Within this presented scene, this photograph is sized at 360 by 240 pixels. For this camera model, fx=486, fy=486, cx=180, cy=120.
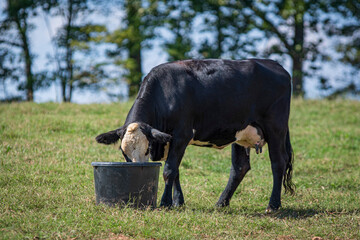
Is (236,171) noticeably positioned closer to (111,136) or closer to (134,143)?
(134,143)

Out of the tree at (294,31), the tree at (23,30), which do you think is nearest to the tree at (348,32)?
the tree at (294,31)

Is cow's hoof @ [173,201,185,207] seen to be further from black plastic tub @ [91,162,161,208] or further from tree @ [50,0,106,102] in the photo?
tree @ [50,0,106,102]

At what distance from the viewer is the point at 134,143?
6594mm

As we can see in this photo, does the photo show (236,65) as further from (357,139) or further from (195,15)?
(195,15)

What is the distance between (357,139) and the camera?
14.0 metres

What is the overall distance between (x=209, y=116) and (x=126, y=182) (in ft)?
5.98

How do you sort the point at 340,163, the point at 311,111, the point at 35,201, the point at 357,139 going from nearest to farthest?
1. the point at 35,201
2. the point at 340,163
3. the point at 357,139
4. the point at 311,111

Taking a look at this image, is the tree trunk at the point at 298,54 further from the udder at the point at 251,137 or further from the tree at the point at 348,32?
the udder at the point at 251,137

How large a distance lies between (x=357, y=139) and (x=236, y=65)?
7.56m

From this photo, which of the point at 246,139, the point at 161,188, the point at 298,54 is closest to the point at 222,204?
the point at 246,139

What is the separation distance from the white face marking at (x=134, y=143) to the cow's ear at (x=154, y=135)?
63 millimetres

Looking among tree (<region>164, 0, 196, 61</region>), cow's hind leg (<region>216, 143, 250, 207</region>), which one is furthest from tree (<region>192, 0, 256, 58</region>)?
cow's hind leg (<region>216, 143, 250, 207</region>)

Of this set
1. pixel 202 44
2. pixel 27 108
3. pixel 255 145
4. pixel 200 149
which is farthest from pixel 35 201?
pixel 202 44

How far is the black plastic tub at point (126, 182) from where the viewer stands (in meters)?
6.28
